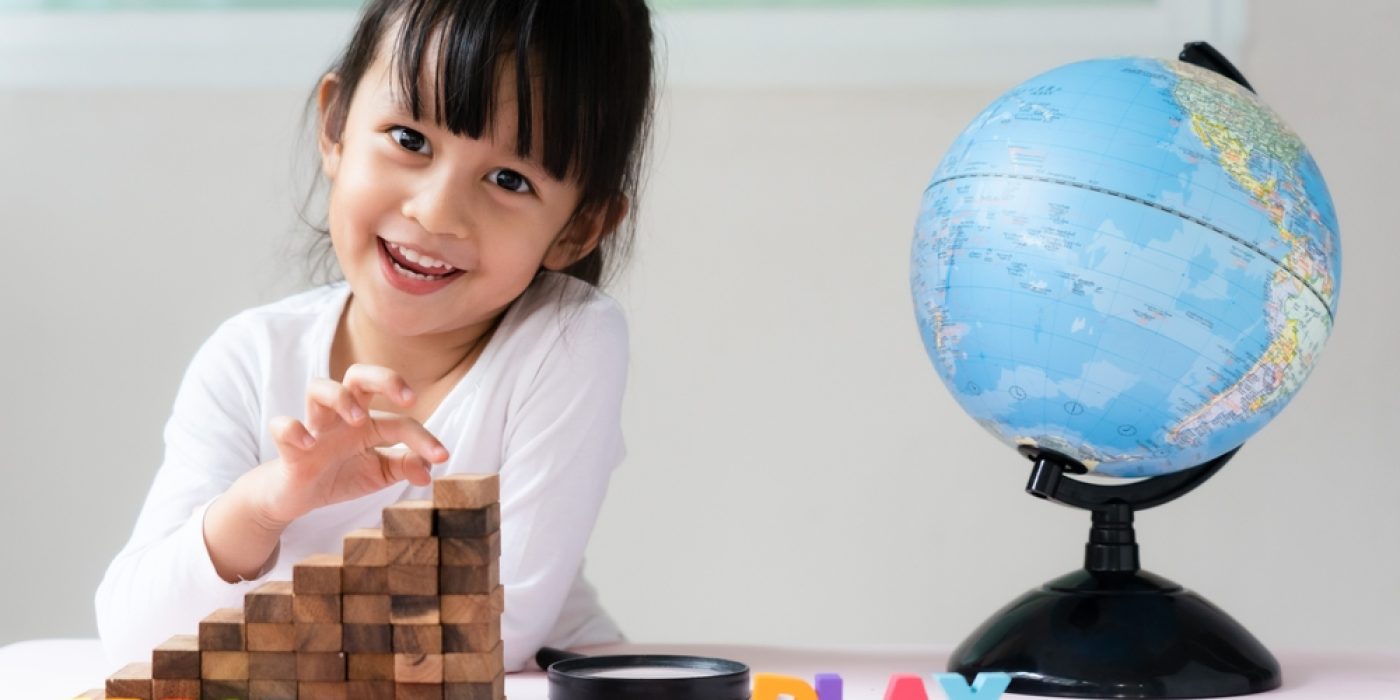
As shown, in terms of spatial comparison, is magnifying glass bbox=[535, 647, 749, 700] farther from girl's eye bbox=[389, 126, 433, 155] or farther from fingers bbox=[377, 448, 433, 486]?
girl's eye bbox=[389, 126, 433, 155]

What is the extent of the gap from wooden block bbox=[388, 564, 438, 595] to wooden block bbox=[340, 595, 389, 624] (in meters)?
0.01

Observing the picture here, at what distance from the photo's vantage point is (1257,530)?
2049 millimetres

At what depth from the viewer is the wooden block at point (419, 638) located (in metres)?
0.78

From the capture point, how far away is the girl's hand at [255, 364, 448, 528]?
33.9 inches

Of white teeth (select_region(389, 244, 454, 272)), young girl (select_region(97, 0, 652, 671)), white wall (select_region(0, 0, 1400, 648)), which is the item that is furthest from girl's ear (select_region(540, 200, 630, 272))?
white wall (select_region(0, 0, 1400, 648))

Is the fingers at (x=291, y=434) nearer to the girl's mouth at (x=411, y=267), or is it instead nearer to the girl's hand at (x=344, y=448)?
the girl's hand at (x=344, y=448)

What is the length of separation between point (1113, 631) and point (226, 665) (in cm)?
53

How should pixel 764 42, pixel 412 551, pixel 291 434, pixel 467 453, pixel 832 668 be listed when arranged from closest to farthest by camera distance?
pixel 412 551 < pixel 291 434 < pixel 832 668 < pixel 467 453 < pixel 764 42

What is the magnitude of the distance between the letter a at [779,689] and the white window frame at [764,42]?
1283 mm

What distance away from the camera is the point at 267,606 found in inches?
31.2

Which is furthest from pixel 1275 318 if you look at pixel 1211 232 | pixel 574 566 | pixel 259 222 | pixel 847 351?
pixel 259 222

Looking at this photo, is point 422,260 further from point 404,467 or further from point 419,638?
point 419,638

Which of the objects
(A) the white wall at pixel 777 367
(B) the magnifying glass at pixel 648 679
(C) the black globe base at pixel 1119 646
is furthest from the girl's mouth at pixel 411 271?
(A) the white wall at pixel 777 367

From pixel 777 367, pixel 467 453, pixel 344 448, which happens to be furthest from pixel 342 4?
pixel 344 448
